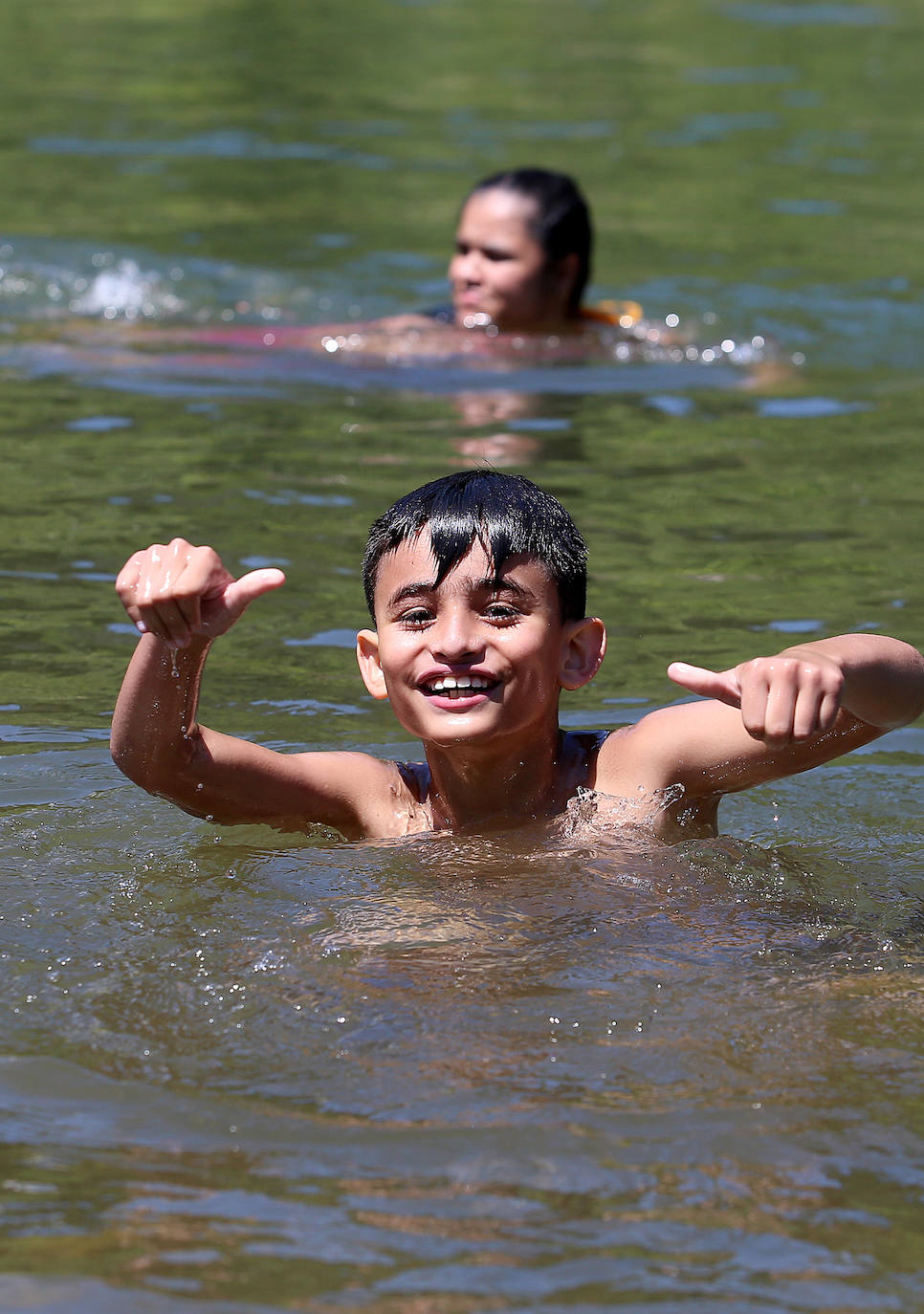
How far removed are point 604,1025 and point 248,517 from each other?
146 inches

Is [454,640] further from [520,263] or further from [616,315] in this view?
[616,315]

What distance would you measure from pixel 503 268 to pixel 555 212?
0.41 metres

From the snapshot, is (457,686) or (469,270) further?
(469,270)

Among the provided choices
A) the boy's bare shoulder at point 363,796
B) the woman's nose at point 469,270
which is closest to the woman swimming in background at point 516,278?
the woman's nose at point 469,270

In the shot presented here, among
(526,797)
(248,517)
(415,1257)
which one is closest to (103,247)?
(248,517)

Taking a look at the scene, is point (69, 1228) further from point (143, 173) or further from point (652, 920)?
point (143, 173)

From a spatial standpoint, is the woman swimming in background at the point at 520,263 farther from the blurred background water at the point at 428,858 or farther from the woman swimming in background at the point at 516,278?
the blurred background water at the point at 428,858

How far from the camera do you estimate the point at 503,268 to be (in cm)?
977

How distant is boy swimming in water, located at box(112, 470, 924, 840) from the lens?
379 cm

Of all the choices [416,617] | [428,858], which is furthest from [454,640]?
[428,858]

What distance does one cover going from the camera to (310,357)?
30.1ft

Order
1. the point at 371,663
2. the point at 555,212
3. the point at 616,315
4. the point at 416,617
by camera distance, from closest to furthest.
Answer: the point at 416,617 → the point at 371,663 → the point at 555,212 → the point at 616,315

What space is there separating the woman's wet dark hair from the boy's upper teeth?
6248 mm

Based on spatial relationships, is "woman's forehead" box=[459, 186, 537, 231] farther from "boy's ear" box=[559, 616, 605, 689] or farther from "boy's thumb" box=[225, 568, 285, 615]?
"boy's thumb" box=[225, 568, 285, 615]
